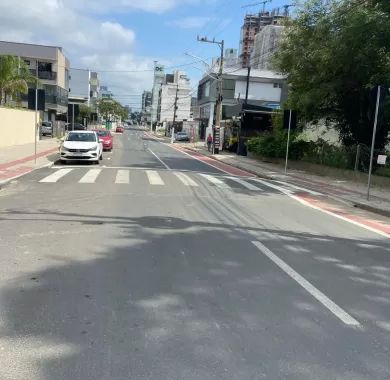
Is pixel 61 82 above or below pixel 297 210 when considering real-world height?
above

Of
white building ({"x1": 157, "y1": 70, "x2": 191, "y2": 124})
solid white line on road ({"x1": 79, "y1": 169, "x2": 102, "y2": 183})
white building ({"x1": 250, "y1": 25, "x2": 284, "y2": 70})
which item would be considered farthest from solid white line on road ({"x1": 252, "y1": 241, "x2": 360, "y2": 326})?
white building ({"x1": 157, "y1": 70, "x2": 191, "y2": 124})

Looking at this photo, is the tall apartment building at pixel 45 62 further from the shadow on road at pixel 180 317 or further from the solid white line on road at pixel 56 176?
the shadow on road at pixel 180 317

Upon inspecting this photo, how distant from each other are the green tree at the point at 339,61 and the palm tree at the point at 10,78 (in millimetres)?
21838

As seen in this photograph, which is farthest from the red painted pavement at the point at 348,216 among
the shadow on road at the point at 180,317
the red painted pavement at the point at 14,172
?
the red painted pavement at the point at 14,172

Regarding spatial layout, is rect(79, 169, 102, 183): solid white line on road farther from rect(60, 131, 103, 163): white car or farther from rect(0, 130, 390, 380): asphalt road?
rect(0, 130, 390, 380): asphalt road

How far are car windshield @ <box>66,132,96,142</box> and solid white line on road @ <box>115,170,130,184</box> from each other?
4.71m

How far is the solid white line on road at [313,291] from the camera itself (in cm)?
493

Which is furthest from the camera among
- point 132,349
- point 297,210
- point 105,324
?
point 297,210

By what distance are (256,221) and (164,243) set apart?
2.97 m

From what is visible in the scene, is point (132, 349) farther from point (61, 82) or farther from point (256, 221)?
point (61, 82)

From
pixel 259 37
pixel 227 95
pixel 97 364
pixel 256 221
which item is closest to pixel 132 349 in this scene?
pixel 97 364

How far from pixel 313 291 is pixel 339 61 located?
1639 centimetres

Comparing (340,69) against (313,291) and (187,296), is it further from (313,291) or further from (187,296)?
(187,296)

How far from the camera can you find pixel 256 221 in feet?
33.2
